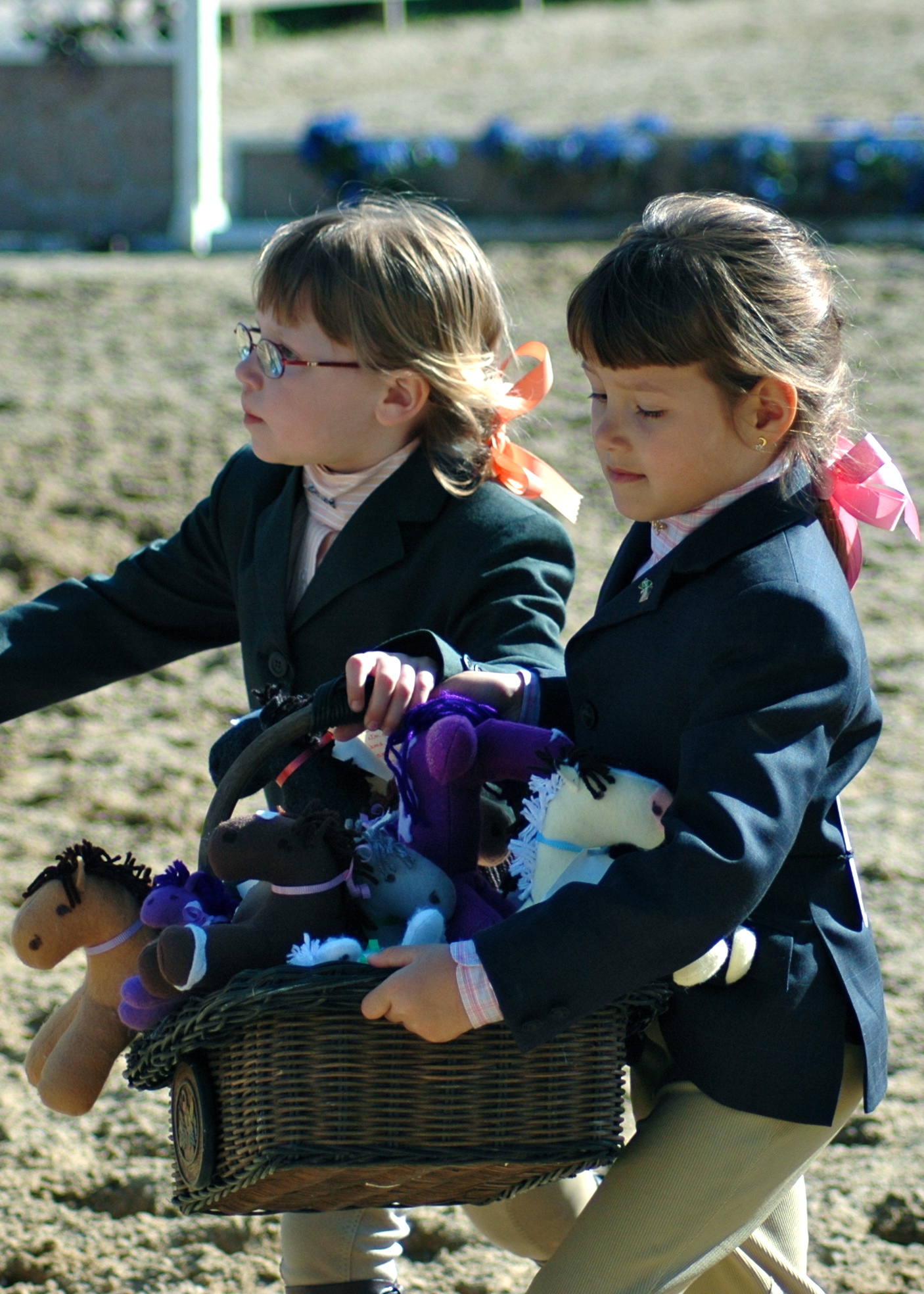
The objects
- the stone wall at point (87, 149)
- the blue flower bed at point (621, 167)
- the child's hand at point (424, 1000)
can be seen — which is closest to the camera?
the child's hand at point (424, 1000)

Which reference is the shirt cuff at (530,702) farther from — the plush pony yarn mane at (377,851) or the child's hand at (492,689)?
the plush pony yarn mane at (377,851)

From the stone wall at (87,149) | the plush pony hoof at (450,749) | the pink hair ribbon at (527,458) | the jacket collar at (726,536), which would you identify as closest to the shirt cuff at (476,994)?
the plush pony hoof at (450,749)

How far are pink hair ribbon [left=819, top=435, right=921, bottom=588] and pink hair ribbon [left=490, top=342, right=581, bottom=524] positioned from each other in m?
0.55

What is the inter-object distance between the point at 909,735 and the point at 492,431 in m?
2.67

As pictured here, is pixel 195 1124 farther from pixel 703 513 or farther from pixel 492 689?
pixel 703 513

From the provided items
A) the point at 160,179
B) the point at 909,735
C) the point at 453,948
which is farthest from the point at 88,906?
the point at 160,179

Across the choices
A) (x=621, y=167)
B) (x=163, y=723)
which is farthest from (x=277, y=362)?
(x=621, y=167)

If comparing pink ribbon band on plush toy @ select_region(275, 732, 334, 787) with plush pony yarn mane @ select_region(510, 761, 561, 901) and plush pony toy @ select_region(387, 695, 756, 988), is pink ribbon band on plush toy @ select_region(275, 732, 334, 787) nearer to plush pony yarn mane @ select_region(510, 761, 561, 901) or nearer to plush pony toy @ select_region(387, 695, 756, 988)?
plush pony toy @ select_region(387, 695, 756, 988)

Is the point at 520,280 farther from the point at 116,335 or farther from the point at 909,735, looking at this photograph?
the point at 909,735

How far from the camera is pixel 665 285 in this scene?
1.70 m

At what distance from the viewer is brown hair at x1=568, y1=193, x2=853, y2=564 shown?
1692 mm

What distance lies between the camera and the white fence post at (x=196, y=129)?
955 centimetres

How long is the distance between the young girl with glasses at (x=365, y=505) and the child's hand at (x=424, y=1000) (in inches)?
24.9

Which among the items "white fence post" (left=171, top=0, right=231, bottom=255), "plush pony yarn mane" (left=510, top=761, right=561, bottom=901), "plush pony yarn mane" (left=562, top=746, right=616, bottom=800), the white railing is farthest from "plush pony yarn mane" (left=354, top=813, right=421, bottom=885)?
the white railing
